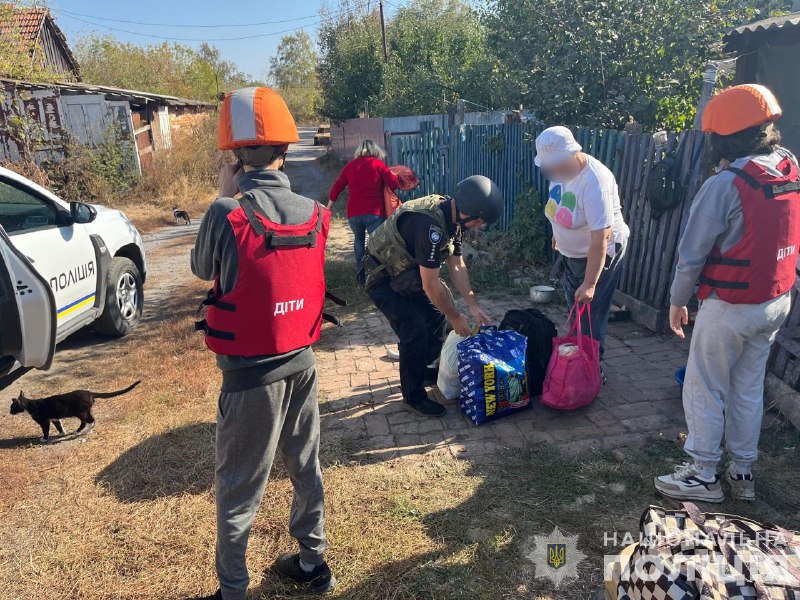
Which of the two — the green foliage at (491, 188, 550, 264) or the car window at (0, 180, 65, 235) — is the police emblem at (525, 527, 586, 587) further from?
the green foliage at (491, 188, 550, 264)

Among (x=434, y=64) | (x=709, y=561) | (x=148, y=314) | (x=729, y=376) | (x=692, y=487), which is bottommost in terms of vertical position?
(x=692, y=487)

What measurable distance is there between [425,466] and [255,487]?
1418mm

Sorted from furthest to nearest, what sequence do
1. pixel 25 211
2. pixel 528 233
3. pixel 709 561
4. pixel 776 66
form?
1. pixel 776 66
2. pixel 528 233
3. pixel 25 211
4. pixel 709 561

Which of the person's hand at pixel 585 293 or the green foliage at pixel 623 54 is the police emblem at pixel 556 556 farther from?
the green foliage at pixel 623 54

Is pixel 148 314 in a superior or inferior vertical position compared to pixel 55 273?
inferior

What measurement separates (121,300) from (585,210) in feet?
14.6

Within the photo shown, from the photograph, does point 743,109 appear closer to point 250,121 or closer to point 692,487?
point 692,487

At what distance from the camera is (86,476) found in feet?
11.3

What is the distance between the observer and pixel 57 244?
4562mm

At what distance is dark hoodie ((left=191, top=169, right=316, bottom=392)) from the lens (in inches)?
77.4

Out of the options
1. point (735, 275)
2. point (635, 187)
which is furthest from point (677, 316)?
point (635, 187)

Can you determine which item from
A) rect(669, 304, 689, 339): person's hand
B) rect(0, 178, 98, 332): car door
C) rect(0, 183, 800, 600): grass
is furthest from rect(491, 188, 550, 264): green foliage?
rect(0, 178, 98, 332): car door

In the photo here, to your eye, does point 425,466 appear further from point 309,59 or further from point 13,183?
point 309,59

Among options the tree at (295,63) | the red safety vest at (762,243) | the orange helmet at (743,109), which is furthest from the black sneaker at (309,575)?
the tree at (295,63)
